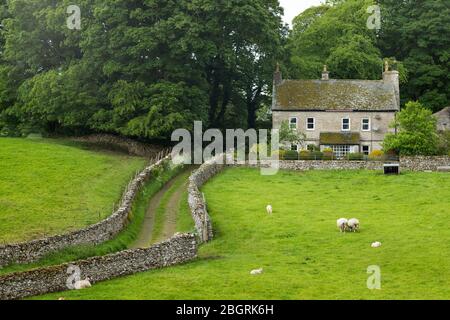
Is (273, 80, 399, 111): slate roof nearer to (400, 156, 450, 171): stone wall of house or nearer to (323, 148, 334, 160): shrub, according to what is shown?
(323, 148, 334, 160): shrub

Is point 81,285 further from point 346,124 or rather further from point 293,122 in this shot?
point 346,124

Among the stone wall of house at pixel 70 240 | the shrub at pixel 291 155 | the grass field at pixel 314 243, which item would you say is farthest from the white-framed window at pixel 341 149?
the stone wall of house at pixel 70 240

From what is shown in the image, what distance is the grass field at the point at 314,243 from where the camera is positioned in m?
34.3

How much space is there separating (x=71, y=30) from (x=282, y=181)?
27.8m

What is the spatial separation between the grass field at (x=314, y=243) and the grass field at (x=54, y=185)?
7393mm

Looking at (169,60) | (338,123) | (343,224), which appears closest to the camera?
(343,224)

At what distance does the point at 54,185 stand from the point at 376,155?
26.8 m

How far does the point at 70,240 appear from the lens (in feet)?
136

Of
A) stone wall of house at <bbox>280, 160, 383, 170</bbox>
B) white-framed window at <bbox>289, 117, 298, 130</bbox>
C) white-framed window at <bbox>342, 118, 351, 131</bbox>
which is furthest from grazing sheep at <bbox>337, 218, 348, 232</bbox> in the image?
white-framed window at <bbox>342, 118, 351, 131</bbox>

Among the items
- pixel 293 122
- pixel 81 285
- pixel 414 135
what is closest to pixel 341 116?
pixel 293 122

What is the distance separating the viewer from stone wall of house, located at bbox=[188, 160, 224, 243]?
45.9m

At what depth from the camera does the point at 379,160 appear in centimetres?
6700

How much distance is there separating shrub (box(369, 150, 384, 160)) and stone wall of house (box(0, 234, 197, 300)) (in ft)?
98.2

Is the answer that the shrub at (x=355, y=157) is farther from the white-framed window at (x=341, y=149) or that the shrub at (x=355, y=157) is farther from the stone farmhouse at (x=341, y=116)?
the white-framed window at (x=341, y=149)
